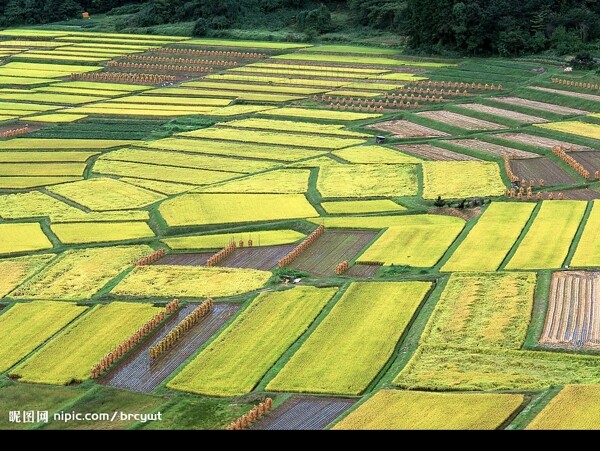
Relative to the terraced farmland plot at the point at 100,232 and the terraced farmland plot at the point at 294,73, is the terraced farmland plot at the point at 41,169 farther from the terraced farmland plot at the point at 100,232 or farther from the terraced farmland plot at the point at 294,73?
the terraced farmland plot at the point at 294,73

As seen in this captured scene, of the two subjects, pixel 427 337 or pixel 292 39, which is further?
pixel 292 39

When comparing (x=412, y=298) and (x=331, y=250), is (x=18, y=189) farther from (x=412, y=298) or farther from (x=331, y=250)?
(x=412, y=298)

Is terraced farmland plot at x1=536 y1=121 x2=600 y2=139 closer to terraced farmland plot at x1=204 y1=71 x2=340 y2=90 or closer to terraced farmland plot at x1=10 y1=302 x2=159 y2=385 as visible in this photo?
terraced farmland plot at x1=204 y1=71 x2=340 y2=90

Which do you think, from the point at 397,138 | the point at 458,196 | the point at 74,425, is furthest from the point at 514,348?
the point at 397,138

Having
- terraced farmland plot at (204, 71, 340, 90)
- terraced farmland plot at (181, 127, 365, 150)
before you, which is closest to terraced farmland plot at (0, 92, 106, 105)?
terraced farmland plot at (204, 71, 340, 90)

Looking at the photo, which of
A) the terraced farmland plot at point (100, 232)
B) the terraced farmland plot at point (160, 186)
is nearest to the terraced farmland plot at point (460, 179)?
the terraced farmland plot at point (160, 186)

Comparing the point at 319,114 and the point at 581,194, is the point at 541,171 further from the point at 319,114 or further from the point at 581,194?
the point at 319,114

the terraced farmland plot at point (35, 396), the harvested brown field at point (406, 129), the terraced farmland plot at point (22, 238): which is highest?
the terraced farmland plot at point (35, 396)
